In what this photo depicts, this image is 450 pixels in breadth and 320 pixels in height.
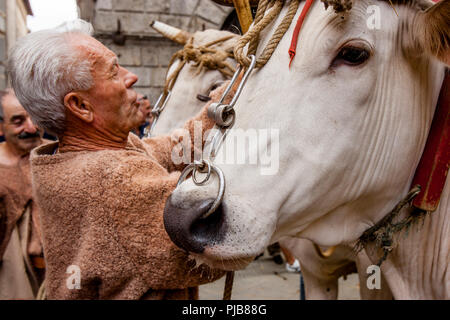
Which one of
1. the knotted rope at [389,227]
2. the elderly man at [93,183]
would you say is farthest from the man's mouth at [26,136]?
the knotted rope at [389,227]

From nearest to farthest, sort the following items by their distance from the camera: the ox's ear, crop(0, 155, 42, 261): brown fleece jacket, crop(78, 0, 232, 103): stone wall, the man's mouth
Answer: the ox's ear
crop(0, 155, 42, 261): brown fleece jacket
the man's mouth
crop(78, 0, 232, 103): stone wall

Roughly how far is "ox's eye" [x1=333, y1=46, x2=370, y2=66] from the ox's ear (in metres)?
0.19

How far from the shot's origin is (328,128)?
1241 mm

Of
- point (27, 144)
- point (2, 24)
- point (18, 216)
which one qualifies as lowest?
point (18, 216)

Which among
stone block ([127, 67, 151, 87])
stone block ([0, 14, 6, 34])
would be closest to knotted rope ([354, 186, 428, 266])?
stone block ([0, 14, 6, 34])

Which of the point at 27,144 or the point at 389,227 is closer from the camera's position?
the point at 389,227

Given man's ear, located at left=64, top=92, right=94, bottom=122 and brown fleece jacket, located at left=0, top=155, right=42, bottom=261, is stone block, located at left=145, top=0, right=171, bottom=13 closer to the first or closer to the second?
brown fleece jacket, located at left=0, top=155, right=42, bottom=261

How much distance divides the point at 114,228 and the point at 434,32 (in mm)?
1215

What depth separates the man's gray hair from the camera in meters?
1.46

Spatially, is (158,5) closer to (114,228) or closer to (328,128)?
(114,228)

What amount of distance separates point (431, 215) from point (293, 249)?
4.47 ft

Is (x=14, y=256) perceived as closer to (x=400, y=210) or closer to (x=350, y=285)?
(x=400, y=210)

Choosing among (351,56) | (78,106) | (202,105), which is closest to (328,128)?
(351,56)
